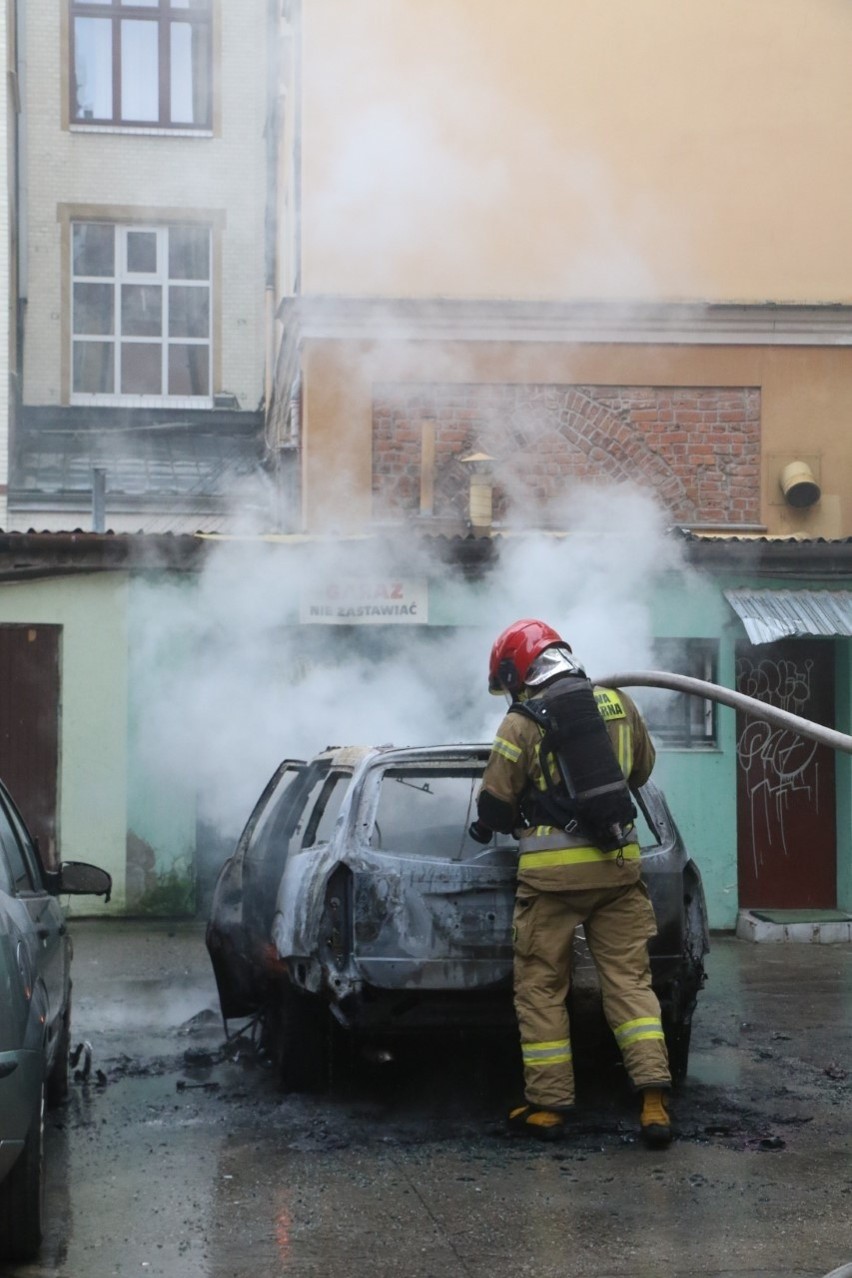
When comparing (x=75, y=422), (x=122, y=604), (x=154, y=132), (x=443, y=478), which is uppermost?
(x=154, y=132)

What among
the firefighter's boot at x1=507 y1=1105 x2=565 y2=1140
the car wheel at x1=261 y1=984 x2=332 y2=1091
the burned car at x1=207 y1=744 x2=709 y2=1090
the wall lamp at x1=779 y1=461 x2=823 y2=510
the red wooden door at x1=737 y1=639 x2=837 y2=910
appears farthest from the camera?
the wall lamp at x1=779 y1=461 x2=823 y2=510

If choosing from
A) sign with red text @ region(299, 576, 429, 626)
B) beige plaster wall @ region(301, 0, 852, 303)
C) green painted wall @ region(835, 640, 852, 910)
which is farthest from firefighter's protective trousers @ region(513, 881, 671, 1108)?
beige plaster wall @ region(301, 0, 852, 303)

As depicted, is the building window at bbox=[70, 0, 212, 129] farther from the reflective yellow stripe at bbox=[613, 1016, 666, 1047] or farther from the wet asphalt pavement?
the reflective yellow stripe at bbox=[613, 1016, 666, 1047]

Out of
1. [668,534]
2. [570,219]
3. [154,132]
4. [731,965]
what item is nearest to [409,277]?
[570,219]

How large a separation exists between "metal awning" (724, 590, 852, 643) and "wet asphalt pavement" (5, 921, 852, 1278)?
14.4 feet

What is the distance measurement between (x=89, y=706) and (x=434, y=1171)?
771 centimetres

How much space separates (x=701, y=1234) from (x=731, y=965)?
6119 mm

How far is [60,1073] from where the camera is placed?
21.7ft

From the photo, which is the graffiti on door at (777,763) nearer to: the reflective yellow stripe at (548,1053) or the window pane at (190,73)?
the reflective yellow stripe at (548,1053)

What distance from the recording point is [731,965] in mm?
10867

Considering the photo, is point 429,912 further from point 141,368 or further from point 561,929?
point 141,368

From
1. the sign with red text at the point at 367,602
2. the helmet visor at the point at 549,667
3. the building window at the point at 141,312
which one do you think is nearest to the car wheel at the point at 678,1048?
the helmet visor at the point at 549,667

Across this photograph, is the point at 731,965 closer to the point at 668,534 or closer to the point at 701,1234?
the point at 668,534

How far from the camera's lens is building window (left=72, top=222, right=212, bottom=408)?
22.7m
